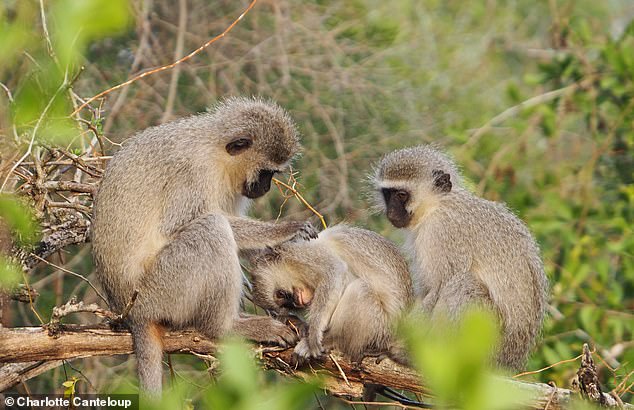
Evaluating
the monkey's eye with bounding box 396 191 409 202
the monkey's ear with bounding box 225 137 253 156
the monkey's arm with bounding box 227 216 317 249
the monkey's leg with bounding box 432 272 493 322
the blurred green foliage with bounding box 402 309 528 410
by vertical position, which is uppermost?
the monkey's ear with bounding box 225 137 253 156

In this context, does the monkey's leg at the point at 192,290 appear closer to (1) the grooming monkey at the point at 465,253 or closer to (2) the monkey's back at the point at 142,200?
(2) the monkey's back at the point at 142,200

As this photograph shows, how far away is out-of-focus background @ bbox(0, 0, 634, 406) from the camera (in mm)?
6617

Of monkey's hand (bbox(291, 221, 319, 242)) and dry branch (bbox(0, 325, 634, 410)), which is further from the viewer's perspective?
monkey's hand (bbox(291, 221, 319, 242))

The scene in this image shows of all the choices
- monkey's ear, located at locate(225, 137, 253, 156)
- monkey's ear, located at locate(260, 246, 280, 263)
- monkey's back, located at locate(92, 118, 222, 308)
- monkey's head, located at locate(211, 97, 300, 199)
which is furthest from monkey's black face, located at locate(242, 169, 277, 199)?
monkey's ear, located at locate(260, 246, 280, 263)

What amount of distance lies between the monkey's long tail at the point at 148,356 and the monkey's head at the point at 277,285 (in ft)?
2.58

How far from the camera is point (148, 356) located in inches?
165

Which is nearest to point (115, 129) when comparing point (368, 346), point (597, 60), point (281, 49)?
point (281, 49)

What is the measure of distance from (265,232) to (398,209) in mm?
1005

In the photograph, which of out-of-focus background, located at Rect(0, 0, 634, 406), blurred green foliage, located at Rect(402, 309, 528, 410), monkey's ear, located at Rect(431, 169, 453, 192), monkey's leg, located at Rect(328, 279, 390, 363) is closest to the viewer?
blurred green foliage, located at Rect(402, 309, 528, 410)

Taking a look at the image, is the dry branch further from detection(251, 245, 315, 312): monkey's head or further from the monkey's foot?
detection(251, 245, 315, 312): monkey's head

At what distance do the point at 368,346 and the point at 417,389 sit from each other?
1.29 ft

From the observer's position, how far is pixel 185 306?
4.38 meters

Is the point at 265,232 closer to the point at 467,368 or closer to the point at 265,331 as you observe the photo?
the point at 265,331

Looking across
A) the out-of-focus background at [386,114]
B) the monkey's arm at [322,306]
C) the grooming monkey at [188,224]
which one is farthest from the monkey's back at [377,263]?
the out-of-focus background at [386,114]
